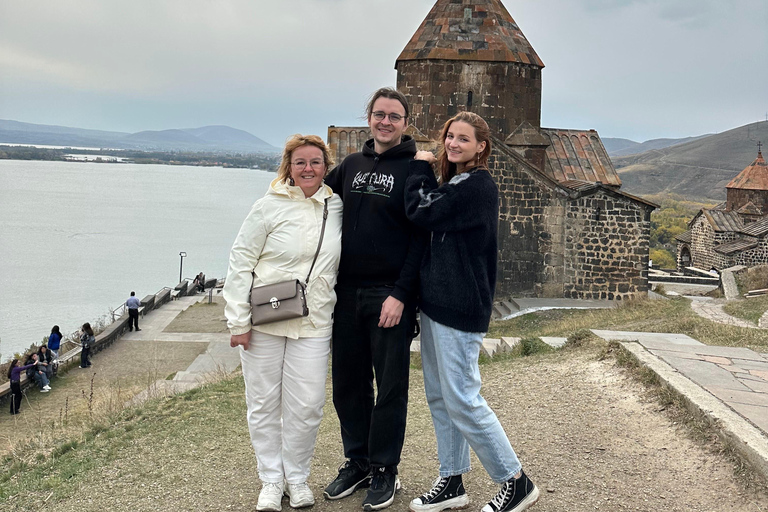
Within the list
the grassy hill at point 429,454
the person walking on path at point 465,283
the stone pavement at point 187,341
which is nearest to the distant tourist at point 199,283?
the stone pavement at point 187,341

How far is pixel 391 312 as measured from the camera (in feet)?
9.80

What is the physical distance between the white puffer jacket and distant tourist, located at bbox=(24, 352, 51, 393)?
31.6ft

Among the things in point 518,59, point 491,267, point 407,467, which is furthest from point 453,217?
point 518,59

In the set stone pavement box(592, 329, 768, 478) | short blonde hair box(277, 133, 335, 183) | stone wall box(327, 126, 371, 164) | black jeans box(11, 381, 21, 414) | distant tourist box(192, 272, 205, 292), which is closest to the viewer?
short blonde hair box(277, 133, 335, 183)

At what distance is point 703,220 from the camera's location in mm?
32688

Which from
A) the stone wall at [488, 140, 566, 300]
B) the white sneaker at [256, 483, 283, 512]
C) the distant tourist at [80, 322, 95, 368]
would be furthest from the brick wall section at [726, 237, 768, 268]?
the white sneaker at [256, 483, 283, 512]

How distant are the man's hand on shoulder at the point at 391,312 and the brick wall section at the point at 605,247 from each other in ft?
34.0

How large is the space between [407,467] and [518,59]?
37.7 feet

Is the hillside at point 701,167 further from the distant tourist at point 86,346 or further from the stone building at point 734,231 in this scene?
the distant tourist at point 86,346

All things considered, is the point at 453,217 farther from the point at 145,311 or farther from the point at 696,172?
the point at 696,172

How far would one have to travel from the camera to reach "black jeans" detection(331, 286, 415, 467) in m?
3.09

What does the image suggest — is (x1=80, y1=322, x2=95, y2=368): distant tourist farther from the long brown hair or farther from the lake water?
the long brown hair

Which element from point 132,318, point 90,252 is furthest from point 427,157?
point 90,252

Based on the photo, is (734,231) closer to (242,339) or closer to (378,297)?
(378,297)
